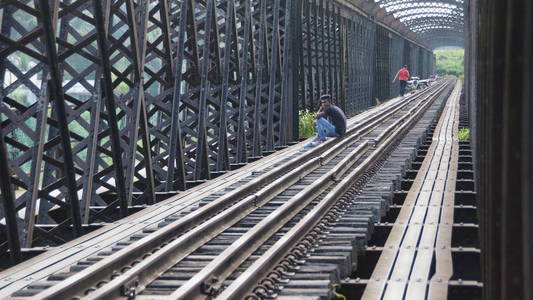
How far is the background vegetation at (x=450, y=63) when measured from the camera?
121 meters

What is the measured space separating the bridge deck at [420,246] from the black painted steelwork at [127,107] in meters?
3.29

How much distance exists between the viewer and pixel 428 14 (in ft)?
184

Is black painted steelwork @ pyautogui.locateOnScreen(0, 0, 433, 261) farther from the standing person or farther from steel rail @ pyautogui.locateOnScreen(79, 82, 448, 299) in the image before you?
steel rail @ pyautogui.locateOnScreen(79, 82, 448, 299)

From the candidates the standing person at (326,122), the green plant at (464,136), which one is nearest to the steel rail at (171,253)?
the standing person at (326,122)

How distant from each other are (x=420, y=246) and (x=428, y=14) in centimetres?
5031

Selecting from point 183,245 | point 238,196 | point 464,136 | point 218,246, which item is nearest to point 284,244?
point 218,246

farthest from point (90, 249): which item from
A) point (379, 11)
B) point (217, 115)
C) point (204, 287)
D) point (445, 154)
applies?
point (379, 11)

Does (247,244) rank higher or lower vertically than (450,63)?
lower

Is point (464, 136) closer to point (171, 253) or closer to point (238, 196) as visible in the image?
point (238, 196)

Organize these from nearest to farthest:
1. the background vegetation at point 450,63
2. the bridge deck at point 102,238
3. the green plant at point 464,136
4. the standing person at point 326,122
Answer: the bridge deck at point 102,238, the standing person at point 326,122, the green plant at point 464,136, the background vegetation at point 450,63

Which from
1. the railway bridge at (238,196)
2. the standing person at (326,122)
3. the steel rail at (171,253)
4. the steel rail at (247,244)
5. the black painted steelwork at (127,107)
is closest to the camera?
the railway bridge at (238,196)

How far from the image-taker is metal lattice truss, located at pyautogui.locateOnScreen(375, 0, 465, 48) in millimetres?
45472

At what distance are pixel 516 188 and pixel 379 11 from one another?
40141mm

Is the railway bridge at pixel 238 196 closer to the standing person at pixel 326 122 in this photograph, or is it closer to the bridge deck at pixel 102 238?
the bridge deck at pixel 102 238
